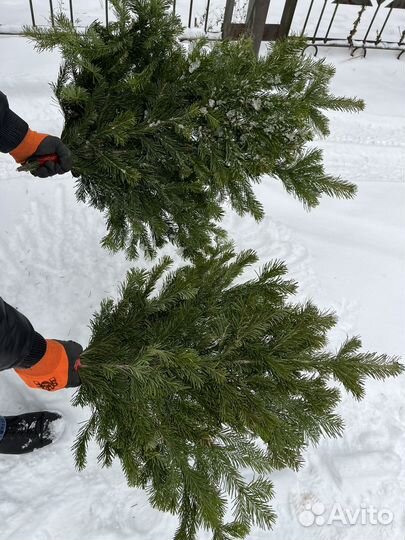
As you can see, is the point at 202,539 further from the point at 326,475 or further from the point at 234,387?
the point at 234,387

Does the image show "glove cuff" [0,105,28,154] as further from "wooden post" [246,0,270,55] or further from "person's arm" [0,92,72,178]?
"wooden post" [246,0,270,55]

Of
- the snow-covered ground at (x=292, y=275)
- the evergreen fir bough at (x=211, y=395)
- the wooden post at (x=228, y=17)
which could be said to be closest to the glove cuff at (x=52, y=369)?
the evergreen fir bough at (x=211, y=395)

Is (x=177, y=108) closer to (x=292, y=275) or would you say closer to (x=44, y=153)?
(x=44, y=153)

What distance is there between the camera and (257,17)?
135 inches

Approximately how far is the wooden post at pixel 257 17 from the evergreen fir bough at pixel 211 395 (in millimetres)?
2636

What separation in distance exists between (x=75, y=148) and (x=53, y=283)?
1316mm

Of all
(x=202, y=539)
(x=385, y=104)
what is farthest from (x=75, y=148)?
(x=385, y=104)

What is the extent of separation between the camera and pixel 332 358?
1617mm

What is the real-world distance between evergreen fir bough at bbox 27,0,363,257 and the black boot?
1.38 m

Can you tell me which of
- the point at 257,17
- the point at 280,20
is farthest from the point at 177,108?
the point at 280,20

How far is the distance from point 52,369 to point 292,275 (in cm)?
199

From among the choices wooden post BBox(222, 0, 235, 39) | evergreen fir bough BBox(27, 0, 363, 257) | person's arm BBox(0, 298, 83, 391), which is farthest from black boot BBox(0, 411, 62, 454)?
wooden post BBox(222, 0, 235, 39)

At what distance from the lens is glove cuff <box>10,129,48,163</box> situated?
6.73 ft

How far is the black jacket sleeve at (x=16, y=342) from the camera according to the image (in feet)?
5.19
